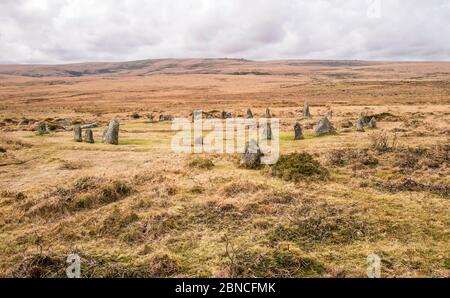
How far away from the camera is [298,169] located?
54.1 feet

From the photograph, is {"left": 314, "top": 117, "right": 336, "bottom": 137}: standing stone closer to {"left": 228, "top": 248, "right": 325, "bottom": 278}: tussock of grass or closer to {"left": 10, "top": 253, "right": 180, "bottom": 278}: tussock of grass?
{"left": 228, "top": 248, "right": 325, "bottom": 278}: tussock of grass

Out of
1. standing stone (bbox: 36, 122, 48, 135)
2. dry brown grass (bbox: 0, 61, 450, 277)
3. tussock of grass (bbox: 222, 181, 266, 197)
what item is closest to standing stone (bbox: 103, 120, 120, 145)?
dry brown grass (bbox: 0, 61, 450, 277)

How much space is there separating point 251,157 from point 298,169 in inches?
121

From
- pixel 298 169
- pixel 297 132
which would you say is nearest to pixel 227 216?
pixel 298 169

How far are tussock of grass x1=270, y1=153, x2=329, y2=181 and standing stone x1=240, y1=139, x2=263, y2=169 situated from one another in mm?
1415

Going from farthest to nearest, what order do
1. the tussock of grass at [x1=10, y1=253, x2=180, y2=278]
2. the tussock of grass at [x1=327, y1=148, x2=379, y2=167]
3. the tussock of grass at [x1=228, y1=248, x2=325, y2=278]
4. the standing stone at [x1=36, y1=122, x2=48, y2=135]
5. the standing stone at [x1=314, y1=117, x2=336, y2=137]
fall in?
1. the standing stone at [x1=36, y1=122, x2=48, y2=135]
2. the standing stone at [x1=314, y1=117, x2=336, y2=137]
3. the tussock of grass at [x1=327, y1=148, x2=379, y2=167]
4. the tussock of grass at [x1=10, y1=253, x2=180, y2=278]
5. the tussock of grass at [x1=228, y1=248, x2=325, y2=278]

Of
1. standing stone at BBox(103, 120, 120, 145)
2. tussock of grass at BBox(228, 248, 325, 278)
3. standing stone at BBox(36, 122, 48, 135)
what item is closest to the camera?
tussock of grass at BBox(228, 248, 325, 278)

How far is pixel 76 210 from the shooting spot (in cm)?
1341

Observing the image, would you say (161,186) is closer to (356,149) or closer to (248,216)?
(248,216)

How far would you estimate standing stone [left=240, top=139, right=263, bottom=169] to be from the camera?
18.9 metres

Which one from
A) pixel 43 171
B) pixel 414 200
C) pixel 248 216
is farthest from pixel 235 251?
pixel 43 171

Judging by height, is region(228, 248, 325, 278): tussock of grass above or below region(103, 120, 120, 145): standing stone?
below

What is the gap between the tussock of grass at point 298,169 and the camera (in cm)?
1618

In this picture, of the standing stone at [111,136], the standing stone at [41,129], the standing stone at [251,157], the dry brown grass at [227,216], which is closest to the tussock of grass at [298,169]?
the dry brown grass at [227,216]
